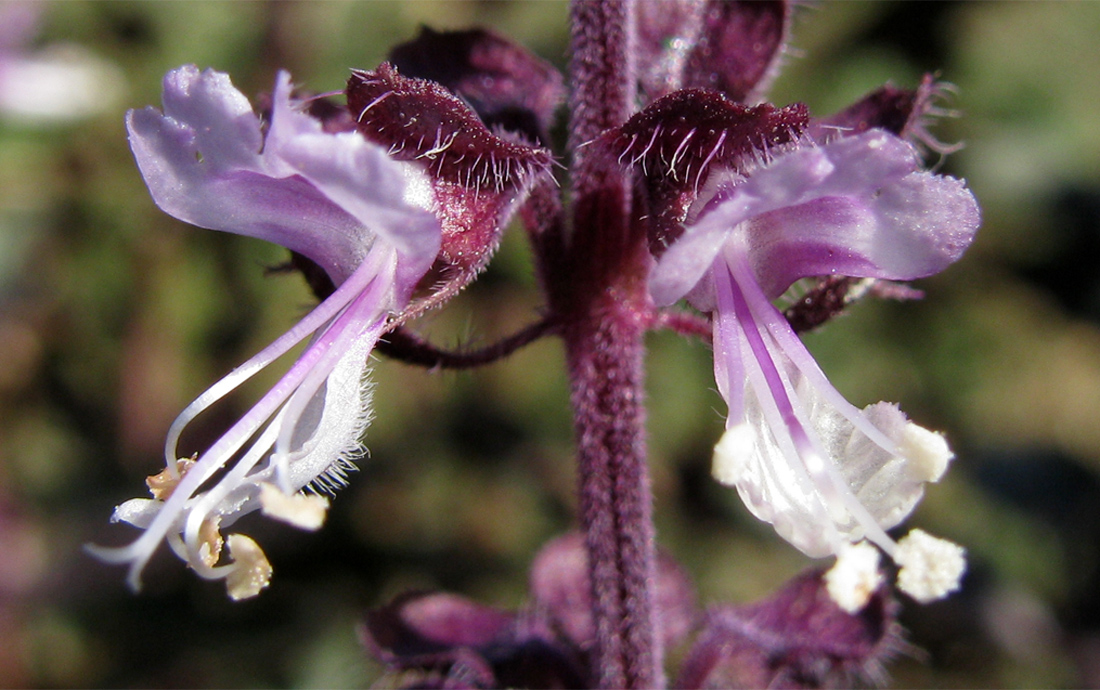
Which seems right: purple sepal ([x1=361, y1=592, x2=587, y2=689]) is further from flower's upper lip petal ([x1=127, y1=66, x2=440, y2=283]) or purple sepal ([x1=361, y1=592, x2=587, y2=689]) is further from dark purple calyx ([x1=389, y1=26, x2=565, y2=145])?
Result: dark purple calyx ([x1=389, y1=26, x2=565, y2=145])

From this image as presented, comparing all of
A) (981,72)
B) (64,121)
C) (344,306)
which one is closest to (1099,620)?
(981,72)

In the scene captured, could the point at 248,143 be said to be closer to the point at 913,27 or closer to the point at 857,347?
the point at 857,347

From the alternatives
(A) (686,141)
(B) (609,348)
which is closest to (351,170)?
(A) (686,141)

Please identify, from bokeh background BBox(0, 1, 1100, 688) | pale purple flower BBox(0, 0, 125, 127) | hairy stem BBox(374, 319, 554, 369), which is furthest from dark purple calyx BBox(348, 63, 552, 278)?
pale purple flower BBox(0, 0, 125, 127)

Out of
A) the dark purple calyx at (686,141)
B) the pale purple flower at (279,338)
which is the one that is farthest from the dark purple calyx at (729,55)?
the pale purple flower at (279,338)

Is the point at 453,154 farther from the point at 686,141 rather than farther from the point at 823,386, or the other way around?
the point at 823,386

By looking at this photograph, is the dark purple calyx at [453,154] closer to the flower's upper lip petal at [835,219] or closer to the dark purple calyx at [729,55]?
the flower's upper lip petal at [835,219]
